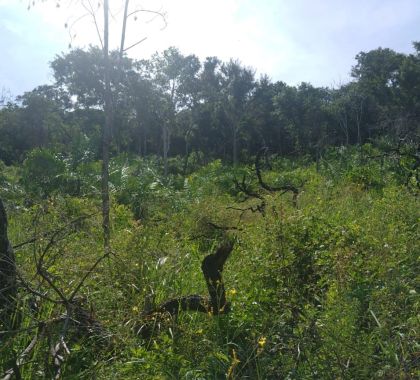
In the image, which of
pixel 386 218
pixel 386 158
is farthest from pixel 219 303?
pixel 386 158

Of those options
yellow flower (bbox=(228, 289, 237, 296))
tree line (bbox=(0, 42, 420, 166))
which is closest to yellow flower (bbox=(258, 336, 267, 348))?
yellow flower (bbox=(228, 289, 237, 296))

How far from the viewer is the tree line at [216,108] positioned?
3033 centimetres

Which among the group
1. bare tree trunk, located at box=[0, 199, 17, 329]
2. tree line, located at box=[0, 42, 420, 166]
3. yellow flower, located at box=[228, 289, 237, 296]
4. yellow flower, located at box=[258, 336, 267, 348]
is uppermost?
tree line, located at box=[0, 42, 420, 166]

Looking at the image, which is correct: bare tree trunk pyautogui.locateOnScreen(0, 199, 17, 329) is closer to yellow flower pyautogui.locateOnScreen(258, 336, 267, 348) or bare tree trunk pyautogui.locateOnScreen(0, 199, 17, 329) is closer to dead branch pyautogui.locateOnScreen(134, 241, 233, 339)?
dead branch pyautogui.locateOnScreen(134, 241, 233, 339)

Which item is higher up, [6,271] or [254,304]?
[6,271]

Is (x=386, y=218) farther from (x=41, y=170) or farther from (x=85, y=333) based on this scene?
(x=41, y=170)

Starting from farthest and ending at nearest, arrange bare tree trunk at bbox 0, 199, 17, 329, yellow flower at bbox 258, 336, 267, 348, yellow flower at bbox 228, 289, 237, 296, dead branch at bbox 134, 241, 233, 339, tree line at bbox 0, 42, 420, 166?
tree line at bbox 0, 42, 420, 166
yellow flower at bbox 228, 289, 237, 296
dead branch at bbox 134, 241, 233, 339
bare tree trunk at bbox 0, 199, 17, 329
yellow flower at bbox 258, 336, 267, 348

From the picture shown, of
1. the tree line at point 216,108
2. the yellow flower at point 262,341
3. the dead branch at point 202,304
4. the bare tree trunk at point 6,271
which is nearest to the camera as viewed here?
the yellow flower at point 262,341

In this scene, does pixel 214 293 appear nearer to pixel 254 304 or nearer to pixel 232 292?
pixel 232 292

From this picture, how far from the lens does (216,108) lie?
35094 millimetres

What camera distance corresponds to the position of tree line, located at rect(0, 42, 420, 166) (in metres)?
30.3

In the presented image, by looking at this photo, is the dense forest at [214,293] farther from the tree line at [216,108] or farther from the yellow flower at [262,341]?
the tree line at [216,108]

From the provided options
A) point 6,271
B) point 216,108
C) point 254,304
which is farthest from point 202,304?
point 216,108

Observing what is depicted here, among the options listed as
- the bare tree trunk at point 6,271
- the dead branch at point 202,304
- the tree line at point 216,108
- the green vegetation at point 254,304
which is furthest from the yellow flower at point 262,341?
the tree line at point 216,108
